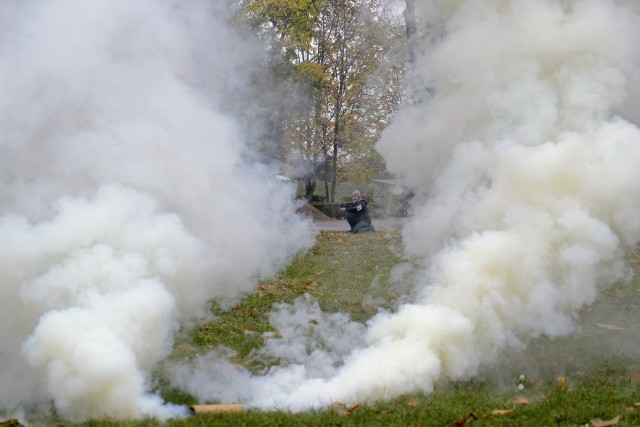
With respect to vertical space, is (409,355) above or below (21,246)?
below

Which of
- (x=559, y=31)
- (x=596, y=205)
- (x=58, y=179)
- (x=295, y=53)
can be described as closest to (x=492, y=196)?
(x=596, y=205)

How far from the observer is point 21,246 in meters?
5.53

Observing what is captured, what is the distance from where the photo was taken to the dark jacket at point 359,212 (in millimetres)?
14203

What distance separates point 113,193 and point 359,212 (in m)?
8.71

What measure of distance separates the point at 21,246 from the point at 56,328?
1.01 metres

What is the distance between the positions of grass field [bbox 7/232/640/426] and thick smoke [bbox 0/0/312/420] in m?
0.37

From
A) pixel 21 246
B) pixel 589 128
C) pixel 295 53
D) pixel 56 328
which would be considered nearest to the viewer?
pixel 56 328

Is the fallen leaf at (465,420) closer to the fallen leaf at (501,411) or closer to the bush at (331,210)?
the fallen leaf at (501,411)

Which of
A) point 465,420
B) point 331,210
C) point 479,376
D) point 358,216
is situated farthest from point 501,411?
point 331,210

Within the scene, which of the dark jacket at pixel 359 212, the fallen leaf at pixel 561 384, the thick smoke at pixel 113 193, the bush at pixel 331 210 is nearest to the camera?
the thick smoke at pixel 113 193

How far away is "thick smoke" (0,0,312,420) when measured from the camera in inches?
196

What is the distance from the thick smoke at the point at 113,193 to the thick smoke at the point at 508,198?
3.06 feet

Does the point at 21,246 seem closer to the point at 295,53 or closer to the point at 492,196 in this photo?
the point at 492,196

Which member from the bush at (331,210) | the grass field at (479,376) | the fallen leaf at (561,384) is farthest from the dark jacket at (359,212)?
the bush at (331,210)
